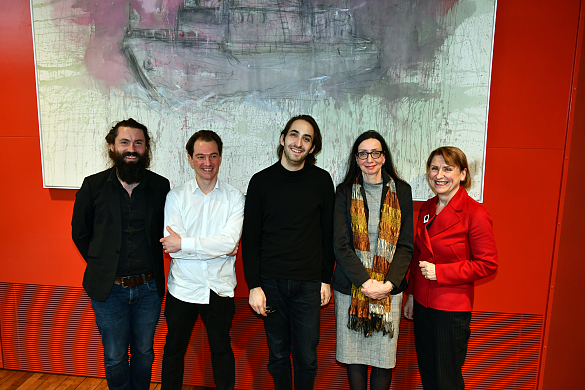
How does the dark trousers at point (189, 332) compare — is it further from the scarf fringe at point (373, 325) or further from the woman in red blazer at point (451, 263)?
the woman in red blazer at point (451, 263)

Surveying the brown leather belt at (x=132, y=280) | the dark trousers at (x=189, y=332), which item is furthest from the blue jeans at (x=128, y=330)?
the dark trousers at (x=189, y=332)

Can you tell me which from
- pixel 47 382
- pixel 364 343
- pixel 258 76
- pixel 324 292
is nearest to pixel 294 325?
pixel 324 292

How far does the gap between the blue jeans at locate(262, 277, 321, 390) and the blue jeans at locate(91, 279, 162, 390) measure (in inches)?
31.0

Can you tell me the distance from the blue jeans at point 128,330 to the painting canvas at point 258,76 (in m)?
0.96

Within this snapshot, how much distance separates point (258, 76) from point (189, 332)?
6.18 feet

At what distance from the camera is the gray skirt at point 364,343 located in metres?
1.99

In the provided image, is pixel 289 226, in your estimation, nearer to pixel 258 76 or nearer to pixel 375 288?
pixel 375 288

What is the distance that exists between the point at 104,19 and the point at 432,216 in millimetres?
2837

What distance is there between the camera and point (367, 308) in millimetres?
1980

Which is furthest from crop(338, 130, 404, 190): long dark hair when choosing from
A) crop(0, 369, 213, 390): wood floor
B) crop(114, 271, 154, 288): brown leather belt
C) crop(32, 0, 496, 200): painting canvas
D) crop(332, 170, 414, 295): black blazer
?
crop(0, 369, 213, 390): wood floor

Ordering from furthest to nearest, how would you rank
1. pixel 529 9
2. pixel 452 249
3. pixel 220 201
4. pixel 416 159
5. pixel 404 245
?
pixel 416 159, pixel 529 9, pixel 220 201, pixel 404 245, pixel 452 249

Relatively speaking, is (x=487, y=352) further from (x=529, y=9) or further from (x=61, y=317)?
(x=61, y=317)

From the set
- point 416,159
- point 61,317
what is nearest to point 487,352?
point 416,159

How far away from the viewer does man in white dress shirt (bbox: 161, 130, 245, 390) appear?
205 cm
